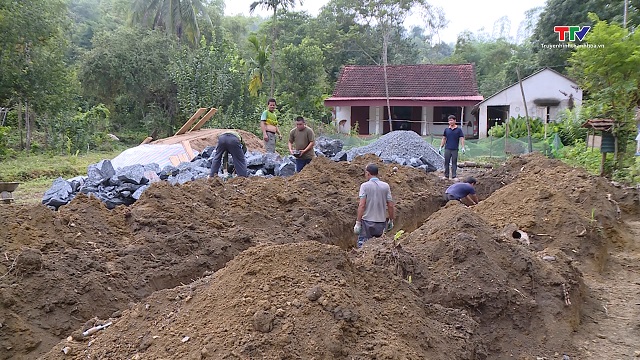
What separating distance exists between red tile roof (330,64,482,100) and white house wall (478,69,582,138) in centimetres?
196

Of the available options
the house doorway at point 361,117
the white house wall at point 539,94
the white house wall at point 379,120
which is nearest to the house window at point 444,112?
the white house wall at point 379,120

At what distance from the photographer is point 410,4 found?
119 ft

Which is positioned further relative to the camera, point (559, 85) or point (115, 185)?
point (559, 85)

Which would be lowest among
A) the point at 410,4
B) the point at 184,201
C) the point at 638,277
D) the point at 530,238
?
the point at 638,277

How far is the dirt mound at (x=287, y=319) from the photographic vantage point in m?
3.20

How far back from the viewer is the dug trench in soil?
471 cm

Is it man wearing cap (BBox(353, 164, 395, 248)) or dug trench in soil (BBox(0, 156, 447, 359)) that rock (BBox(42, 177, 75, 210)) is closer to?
dug trench in soil (BBox(0, 156, 447, 359))

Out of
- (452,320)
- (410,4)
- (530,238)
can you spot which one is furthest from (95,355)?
(410,4)

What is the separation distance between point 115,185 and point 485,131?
21.9 m

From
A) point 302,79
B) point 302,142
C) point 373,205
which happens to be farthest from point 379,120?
point 373,205

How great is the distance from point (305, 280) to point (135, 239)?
10.8 feet

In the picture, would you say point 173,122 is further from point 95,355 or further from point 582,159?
point 95,355

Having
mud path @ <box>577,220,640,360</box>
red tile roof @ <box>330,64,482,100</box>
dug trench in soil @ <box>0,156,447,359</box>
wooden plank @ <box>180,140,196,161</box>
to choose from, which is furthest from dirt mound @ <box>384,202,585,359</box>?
red tile roof @ <box>330,64,482,100</box>

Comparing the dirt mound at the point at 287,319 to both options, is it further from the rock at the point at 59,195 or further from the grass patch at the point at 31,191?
the grass patch at the point at 31,191
